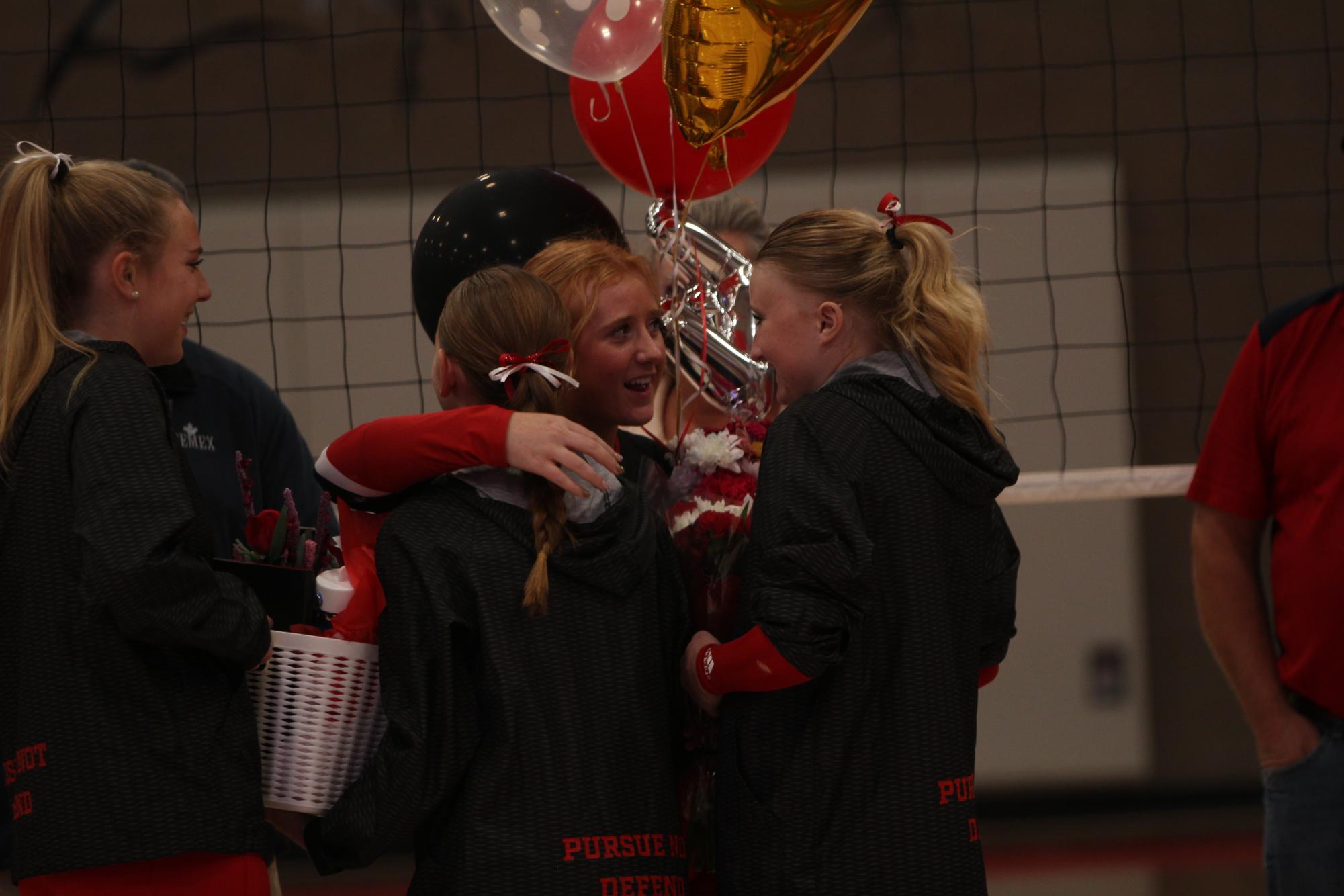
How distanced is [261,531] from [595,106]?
112cm

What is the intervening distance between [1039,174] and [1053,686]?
1.84 meters

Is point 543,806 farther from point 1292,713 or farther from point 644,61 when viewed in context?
point 644,61

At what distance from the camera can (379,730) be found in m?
1.79

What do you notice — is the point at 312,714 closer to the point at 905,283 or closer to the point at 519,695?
the point at 519,695

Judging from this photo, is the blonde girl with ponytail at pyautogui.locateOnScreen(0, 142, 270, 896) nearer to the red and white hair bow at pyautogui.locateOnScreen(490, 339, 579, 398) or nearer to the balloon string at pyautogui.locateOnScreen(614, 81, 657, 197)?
the red and white hair bow at pyautogui.locateOnScreen(490, 339, 579, 398)

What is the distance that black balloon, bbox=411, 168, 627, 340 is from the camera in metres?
2.32

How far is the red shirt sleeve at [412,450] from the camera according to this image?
169 centimetres

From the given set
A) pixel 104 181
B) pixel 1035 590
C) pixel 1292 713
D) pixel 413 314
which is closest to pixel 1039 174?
pixel 1035 590

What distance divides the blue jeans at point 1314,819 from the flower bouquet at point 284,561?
4.80 ft

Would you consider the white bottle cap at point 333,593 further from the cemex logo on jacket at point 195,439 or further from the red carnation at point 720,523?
the cemex logo on jacket at point 195,439

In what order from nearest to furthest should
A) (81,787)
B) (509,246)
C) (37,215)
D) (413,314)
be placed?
(81,787), (37,215), (509,246), (413,314)

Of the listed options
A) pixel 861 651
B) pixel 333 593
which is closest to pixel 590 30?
pixel 333 593

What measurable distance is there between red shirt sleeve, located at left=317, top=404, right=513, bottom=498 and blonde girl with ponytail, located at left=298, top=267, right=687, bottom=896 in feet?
0.17

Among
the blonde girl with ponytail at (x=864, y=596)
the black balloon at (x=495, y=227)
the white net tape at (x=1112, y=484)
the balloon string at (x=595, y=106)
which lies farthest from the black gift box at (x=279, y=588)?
the white net tape at (x=1112, y=484)
